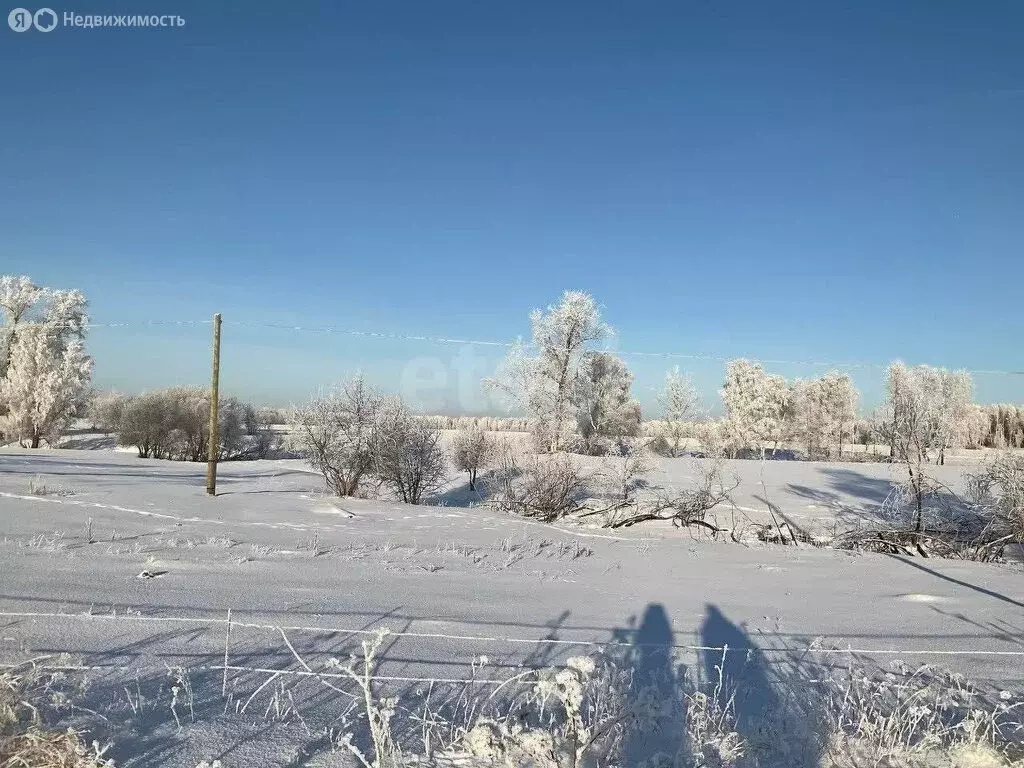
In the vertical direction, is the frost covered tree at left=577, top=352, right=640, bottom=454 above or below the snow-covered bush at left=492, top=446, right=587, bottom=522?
above

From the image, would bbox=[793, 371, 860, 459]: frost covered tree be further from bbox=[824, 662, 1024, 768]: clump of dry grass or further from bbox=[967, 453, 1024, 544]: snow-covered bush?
bbox=[824, 662, 1024, 768]: clump of dry grass

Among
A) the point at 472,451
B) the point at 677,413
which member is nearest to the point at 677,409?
the point at 677,413

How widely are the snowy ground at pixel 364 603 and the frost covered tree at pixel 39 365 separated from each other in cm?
2099

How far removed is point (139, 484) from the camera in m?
11.8

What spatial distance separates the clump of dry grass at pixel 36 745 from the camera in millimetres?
2291

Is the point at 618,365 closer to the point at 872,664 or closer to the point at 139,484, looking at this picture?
the point at 139,484

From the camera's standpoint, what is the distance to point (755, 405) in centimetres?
4844

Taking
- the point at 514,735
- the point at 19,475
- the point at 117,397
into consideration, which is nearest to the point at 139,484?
the point at 19,475

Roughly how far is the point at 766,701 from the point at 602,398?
2886 centimetres

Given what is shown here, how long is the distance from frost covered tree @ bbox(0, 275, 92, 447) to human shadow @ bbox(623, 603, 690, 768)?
98.6 feet

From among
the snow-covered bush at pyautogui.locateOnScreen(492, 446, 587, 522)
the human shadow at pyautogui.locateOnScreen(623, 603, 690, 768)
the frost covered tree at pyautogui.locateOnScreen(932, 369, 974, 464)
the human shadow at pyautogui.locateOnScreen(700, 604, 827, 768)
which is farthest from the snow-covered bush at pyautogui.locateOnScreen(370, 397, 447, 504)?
the frost covered tree at pyautogui.locateOnScreen(932, 369, 974, 464)

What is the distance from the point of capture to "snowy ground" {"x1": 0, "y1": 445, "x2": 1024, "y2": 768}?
3082 millimetres

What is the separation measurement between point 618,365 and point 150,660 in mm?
30229

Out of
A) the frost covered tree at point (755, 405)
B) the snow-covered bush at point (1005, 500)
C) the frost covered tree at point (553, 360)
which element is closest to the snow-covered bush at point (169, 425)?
the frost covered tree at point (553, 360)
